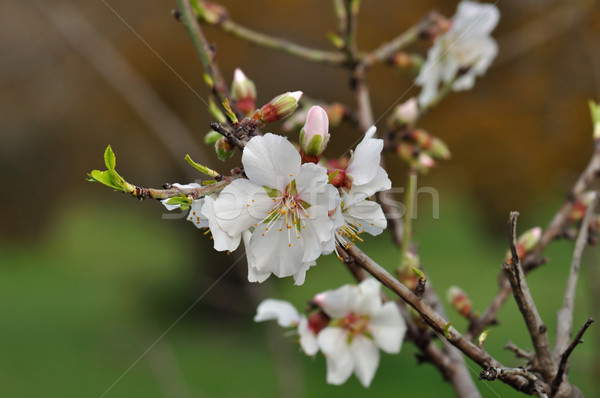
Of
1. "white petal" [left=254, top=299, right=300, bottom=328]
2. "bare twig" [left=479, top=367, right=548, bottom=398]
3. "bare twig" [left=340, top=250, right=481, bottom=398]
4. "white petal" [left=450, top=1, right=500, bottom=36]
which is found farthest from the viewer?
"white petal" [left=450, top=1, right=500, bottom=36]

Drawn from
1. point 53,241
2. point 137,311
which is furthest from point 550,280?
point 53,241

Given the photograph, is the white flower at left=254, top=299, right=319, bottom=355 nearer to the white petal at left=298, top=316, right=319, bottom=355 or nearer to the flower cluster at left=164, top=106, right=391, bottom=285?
the white petal at left=298, top=316, right=319, bottom=355

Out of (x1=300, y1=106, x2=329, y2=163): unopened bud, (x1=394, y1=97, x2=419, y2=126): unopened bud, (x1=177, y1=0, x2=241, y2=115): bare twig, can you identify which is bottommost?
(x1=300, y1=106, x2=329, y2=163): unopened bud

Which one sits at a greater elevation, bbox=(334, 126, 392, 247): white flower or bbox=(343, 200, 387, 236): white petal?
bbox=(334, 126, 392, 247): white flower

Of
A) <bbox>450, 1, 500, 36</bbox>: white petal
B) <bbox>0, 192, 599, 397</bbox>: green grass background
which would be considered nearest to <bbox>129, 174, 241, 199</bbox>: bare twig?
<bbox>450, 1, 500, 36</bbox>: white petal

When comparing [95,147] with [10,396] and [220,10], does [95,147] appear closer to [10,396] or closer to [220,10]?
[10,396]

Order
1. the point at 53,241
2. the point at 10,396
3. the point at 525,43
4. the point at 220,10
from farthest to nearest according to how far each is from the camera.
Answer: the point at 53,241, the point at 10,396, the point at 525,43, the point at 220,10

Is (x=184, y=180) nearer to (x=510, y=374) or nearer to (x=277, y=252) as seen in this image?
(x=277, y=252)
